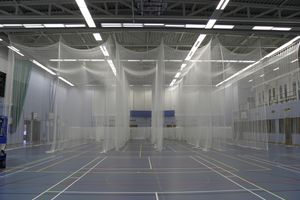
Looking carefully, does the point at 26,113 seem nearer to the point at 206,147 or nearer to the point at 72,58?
the point at 72,58

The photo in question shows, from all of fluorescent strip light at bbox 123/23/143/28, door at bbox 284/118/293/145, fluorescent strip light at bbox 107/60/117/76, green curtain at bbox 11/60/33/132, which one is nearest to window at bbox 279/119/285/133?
door at bbox 284/118/293/145

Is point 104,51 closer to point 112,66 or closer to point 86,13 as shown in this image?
point 112,66

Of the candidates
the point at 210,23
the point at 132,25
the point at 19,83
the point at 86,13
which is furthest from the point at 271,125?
the point at 19,83

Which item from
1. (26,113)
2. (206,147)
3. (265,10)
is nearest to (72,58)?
(206,147)

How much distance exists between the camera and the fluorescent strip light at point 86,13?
12.2m

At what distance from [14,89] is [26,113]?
968 centimetres

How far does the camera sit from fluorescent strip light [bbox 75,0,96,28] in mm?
12219

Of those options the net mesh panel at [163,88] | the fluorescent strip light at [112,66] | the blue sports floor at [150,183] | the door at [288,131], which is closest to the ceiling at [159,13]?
Answer: the net mesh panel at [163,88]

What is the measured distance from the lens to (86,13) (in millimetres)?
13219

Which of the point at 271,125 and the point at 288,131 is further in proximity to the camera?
the point at 271,125

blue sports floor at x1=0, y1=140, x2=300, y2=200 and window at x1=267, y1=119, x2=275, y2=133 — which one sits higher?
window at x1=267, y1=119, x2=275, y2=133

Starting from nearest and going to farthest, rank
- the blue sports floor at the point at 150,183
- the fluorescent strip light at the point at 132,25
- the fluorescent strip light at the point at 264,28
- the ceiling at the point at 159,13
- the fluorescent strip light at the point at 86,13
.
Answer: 1. the blue sports floor at the point at 150,183
2. the fluorescent strip light at the point at 86,13
3. the ceiling at the point at 159,13
4. the fluorescent strip light at the point at 132,25
5. the fluorescent strip light at the point at 264,28

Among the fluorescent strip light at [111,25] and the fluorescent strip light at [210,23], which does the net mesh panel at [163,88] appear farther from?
the fluorescent strip light at [210,23]

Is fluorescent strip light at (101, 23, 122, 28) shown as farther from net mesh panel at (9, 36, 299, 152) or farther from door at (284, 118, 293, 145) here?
door at (284, 118, 293, 145)
